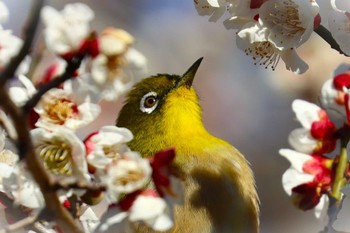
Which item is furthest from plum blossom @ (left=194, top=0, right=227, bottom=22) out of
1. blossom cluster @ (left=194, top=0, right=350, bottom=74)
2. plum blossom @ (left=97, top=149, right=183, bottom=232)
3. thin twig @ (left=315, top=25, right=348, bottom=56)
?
plum blossom @ (left=97, top=149, right=183, bottom=232)

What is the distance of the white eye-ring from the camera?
2728 millimetres

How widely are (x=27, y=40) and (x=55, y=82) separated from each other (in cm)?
14

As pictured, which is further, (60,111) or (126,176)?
(60,111)

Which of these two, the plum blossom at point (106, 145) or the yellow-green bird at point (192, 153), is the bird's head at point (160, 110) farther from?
the plum blossom at point (106, 145)

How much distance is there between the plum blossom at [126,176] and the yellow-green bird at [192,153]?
133 cm

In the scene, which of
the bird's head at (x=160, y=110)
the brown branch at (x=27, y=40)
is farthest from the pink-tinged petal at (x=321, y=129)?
the bird's head at (x=160, y=110)

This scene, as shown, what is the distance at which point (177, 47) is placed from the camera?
16.1 ft

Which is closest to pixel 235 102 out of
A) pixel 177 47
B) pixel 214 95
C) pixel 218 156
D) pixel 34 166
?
pixel 214 95

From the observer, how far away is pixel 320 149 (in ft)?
3.76

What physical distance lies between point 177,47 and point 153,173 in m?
3.97

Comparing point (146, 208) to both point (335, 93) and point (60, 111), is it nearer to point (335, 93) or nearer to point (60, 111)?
point (60, 111)

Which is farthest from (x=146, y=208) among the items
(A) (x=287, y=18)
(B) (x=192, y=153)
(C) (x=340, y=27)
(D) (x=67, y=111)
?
(B) (x=192, y=153)

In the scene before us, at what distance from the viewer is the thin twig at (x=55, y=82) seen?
32.0 inches

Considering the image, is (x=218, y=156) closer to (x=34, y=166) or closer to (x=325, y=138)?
(x=325, y=138)
